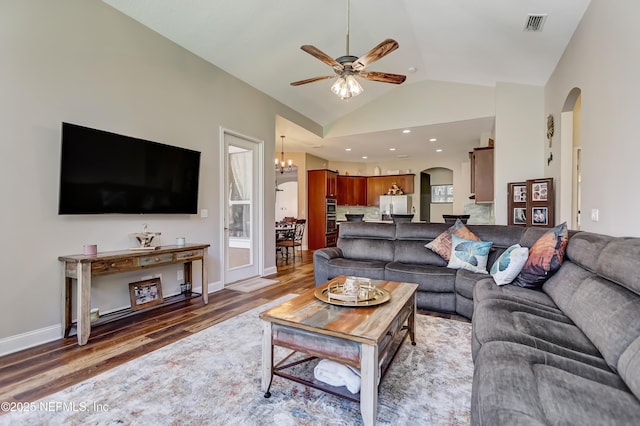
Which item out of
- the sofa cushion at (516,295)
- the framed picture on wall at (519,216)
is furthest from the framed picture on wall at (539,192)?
the sofa cushion at (516,295)

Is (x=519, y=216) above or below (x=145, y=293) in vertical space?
above

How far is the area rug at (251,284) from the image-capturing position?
4.29 metres

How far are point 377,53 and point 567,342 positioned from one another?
103 inches

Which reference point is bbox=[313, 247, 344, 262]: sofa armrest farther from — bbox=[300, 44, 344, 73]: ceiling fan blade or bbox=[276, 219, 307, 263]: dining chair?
bbox=[276, 219, 307, 263]: dining chair

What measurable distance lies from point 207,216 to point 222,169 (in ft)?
2.40

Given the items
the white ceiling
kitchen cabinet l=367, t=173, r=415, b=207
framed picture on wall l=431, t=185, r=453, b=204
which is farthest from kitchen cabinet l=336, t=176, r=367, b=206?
the white ceiling

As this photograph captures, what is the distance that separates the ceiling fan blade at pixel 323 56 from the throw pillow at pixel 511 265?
237 centimetres

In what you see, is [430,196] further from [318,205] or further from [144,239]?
[144,239]

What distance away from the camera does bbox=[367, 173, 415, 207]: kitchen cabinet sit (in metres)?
9.51

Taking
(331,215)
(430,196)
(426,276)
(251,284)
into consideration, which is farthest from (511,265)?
(430,196)

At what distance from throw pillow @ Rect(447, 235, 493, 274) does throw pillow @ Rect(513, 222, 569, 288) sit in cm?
64

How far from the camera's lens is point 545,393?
103 cm

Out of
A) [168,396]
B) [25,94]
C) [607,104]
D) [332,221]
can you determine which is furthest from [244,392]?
[332,221]

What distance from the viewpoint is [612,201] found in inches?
97.2
